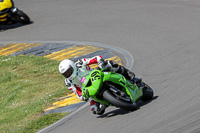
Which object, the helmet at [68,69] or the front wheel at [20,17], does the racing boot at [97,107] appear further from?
the front wheel at [20,17]

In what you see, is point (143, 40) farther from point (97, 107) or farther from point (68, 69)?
point (68, 69)

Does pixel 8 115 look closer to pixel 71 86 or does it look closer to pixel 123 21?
pixel 71 86

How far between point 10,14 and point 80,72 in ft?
33.8

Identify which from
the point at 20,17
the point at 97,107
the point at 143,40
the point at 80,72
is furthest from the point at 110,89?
the point at 20,17

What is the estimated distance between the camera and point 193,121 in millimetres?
6809

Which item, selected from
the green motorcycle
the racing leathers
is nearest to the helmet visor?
the racing leathers

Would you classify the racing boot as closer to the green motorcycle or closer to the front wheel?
the green motorcycle

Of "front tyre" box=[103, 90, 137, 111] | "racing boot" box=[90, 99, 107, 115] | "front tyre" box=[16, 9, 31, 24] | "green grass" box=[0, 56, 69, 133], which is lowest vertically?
"green grass" box=[0, 56, 69, 133]

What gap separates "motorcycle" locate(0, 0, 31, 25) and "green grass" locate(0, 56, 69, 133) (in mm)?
3385

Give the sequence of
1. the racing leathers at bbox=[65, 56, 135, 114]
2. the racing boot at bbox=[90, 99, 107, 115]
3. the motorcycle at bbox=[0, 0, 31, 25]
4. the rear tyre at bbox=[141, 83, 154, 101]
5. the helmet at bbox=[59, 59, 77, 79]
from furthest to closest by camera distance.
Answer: the motorcycle at bbox=[0, 0, 31, 25] < the rear tyre at bbox=[141, 83, 154, 101] < the racing boot at bbox=[90, 99, 107, 115] < the racing leathers at bbox=[65, 56, 135, 114] < the helmet at bbox=[59, 59, 77, 79]

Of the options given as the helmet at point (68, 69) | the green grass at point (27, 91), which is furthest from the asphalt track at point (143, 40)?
the helmet at point (68, 69)

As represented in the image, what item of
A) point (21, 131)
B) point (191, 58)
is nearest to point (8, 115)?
point (21, 131)

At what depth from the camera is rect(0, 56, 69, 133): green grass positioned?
382 inches

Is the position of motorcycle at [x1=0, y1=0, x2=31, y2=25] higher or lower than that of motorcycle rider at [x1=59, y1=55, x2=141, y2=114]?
lower
